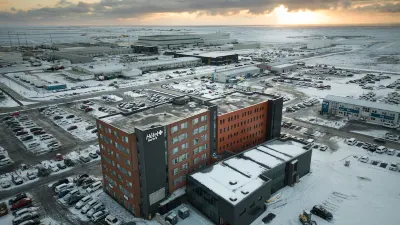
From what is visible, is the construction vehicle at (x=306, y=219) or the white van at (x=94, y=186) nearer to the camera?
the construction vehicle at (x=306, y=219)

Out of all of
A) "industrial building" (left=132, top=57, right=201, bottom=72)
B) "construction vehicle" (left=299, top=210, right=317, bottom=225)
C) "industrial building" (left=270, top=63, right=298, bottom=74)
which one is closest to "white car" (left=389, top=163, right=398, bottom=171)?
"construction vehicle" (left=299, top=210, right=317, bottom=225)

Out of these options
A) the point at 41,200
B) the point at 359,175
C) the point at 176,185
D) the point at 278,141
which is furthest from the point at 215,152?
the point at 41,200

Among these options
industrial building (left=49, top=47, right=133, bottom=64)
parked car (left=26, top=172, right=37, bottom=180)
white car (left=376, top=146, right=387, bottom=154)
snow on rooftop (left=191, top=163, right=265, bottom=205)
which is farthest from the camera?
industrial building (left=49, top=47, right=133, bottom=64)

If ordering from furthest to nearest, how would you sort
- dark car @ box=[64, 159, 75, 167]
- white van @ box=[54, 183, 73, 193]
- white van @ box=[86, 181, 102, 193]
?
dark car @ box=[64, 159, 75, 167] → white van @ box=[86, 181, 102, 193] → white van @ box=[54, 183, 73, 193]

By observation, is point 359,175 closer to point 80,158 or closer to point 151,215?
point 151,215

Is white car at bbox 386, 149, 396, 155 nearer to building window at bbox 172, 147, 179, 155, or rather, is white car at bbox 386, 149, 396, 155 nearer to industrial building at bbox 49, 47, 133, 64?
building window at bbox 172, 147, 179, 155

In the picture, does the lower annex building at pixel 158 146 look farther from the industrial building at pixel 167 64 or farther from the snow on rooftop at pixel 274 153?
the industrial building at pixel 167 64

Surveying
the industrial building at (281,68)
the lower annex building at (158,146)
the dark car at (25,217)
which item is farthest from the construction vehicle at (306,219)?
the industrial building at (281,68)
